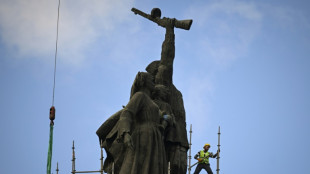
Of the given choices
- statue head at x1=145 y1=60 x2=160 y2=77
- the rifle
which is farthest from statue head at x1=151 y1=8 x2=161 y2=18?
statue head at x1=145 y1=60 x2=160 y2=77

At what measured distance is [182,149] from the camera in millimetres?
25078

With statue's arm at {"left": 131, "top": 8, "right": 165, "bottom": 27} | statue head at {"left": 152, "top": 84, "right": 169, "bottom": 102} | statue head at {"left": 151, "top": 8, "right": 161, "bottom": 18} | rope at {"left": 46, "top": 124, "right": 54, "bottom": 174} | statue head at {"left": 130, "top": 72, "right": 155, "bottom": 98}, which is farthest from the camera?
statue head at {"left": 151, "top": 8, "right": 161, "bottom": 18}

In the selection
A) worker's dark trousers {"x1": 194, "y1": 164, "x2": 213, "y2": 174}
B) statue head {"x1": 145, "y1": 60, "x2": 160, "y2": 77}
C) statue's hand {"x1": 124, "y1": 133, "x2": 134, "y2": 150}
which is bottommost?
statue's hand {"x1": 124, "y1": 133, "x2": 134, "y2": 150}

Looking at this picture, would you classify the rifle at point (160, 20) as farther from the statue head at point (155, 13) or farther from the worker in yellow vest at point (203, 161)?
the worker in yellow vest at point (203, 161)

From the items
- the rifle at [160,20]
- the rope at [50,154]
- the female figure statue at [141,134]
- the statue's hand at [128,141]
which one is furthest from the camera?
the rope at [50,154]

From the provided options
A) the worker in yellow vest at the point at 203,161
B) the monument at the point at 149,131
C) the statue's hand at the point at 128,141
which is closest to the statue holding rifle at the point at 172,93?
the monument at the point at 149,131

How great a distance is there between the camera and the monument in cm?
2325

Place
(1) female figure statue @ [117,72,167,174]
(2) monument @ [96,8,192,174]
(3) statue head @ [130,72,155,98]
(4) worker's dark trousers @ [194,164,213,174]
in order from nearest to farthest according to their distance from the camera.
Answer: (1) female figure statue @ [117,72,167,174]
(2) monument @ [96,8,192,174]
(3) statue head @ [130,72,155,98]
(4) worker's dark trousers @ [194,164,213,174]

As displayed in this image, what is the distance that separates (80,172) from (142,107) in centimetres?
522

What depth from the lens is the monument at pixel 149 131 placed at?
23.2m

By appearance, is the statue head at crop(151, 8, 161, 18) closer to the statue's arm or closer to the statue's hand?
the statue's arm

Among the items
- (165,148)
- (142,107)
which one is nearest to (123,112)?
(142,107)

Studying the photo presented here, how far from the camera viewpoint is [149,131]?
23531mm

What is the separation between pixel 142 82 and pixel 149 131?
1356 mm
